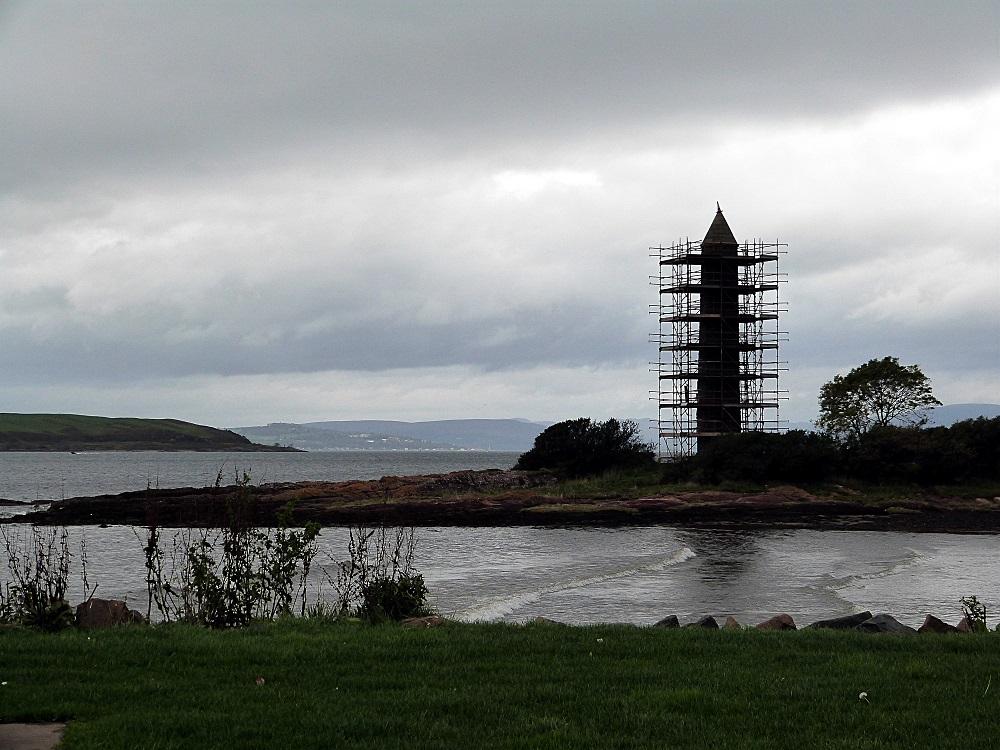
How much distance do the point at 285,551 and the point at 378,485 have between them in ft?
158

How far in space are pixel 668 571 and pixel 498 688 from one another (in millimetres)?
19667

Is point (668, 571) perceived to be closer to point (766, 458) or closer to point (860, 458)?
point (766, 458)

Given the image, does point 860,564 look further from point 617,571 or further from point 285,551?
point 285,551

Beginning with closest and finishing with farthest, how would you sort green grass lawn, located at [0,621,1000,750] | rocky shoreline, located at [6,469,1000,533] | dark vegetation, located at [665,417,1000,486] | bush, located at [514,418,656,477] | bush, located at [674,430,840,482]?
1. green grass lawn, located at [0,621,1000,750]
2. rocky shoreline, located at [6,469,1000,533]
3. bush, located at [674,430,840,482]
4. dark vegetation, located at [665,417,1000,486]
5. bush, located at [514,418,656,477]

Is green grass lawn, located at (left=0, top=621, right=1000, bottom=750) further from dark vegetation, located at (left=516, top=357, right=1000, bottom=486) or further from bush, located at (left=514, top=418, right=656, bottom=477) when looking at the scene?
bush, located at (left=514, top=418, right=656, bottom=477)

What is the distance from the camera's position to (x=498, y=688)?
9.11 metres

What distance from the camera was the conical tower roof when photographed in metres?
66.6

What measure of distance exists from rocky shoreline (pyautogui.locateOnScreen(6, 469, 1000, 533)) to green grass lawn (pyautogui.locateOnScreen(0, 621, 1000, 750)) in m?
32.0

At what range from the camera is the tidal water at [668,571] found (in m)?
21.5

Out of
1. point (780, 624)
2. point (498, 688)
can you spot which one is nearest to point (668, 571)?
point (780, 624)

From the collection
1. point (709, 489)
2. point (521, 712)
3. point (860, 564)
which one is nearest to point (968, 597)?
point (860, 564)

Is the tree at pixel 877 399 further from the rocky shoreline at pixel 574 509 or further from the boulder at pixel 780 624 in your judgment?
the boulder at pixel 780 624

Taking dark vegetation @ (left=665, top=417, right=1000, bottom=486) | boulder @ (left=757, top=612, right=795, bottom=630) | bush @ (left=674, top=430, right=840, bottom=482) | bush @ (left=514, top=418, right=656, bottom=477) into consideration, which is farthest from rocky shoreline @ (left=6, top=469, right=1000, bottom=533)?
boulder @ (left=757, top=612, right=795, bottom=630)

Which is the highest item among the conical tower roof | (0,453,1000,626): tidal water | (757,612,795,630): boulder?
the conical tower roof
